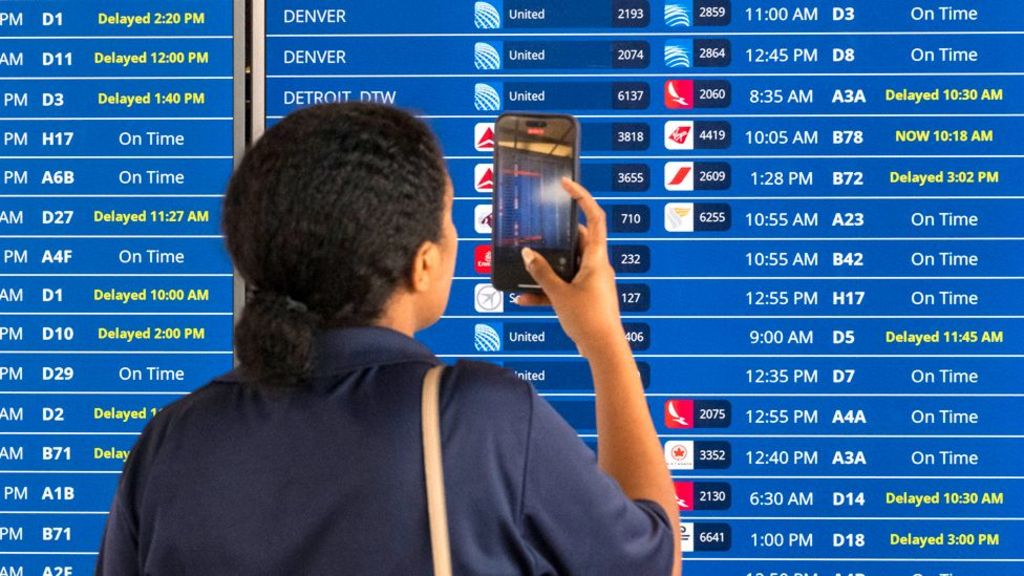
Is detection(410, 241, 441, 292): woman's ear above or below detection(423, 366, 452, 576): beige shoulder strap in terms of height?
above

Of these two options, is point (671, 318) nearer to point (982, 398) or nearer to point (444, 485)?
point (982, 398)

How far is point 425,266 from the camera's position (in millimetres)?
1235

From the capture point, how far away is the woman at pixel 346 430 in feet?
3.74

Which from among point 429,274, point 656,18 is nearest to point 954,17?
point 656,18

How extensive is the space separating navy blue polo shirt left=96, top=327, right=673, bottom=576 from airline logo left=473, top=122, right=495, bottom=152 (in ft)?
3.70

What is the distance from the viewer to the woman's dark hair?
1172 mm

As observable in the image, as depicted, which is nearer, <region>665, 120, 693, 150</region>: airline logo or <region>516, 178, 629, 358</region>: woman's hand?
<region>516, 178, 629, 358</region>: woman's hand

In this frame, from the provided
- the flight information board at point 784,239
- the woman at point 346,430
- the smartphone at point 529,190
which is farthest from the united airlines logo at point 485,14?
the woman at point 346,430

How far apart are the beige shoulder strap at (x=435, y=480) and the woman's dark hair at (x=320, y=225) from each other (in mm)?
129

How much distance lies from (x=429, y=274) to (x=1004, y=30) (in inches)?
59.6

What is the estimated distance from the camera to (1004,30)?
2.26 m

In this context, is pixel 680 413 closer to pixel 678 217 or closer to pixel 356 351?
pixel 678 217

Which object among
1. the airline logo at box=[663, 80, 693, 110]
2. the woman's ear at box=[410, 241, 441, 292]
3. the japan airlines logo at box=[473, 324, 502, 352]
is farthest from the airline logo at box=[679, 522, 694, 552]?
the woman's ear at box=[410, 241, 441, 292]

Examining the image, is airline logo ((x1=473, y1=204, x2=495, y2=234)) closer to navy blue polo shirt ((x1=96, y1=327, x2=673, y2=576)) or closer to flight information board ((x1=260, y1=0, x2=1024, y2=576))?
flight information board ((x1=260, y1=0, x2=1024, y2=576))
